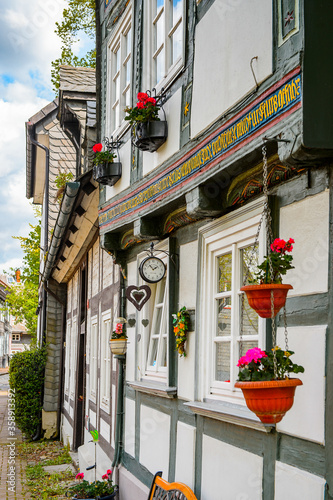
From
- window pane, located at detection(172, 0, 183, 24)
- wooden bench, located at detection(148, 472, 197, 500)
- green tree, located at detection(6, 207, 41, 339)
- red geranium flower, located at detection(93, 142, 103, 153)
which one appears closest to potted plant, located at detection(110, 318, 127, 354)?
red geranium flower, located at detection(93, 142, 103, 153)

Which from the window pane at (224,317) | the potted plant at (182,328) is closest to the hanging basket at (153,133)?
the potted plant at (182,328)

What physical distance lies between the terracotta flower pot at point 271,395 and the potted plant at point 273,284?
372 mm

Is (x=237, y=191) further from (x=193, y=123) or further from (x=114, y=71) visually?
(x=114, y=71)

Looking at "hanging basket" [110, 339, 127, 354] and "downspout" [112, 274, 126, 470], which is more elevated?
"hanging basket" [110, 339, 127, 354]

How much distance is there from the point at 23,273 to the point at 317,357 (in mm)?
23809

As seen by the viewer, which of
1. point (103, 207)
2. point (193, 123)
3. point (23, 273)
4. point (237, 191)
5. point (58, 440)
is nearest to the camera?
point (237, 191)

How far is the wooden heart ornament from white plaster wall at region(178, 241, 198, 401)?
35.6 inches

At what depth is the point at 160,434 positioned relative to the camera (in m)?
6.38

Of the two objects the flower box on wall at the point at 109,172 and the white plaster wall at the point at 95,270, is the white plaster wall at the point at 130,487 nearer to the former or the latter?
the flower box on wall at the point at 109,172

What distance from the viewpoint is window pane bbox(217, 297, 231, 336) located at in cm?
498

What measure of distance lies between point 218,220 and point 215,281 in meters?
0.49

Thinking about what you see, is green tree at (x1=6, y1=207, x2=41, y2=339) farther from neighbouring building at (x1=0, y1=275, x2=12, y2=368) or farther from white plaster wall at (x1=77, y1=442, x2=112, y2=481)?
neighbouring building at (x1=0, y1=275, x2=12, y2=368)

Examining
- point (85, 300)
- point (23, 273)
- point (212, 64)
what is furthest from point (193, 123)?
point (23, 273)

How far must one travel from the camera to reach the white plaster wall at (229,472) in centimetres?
419
